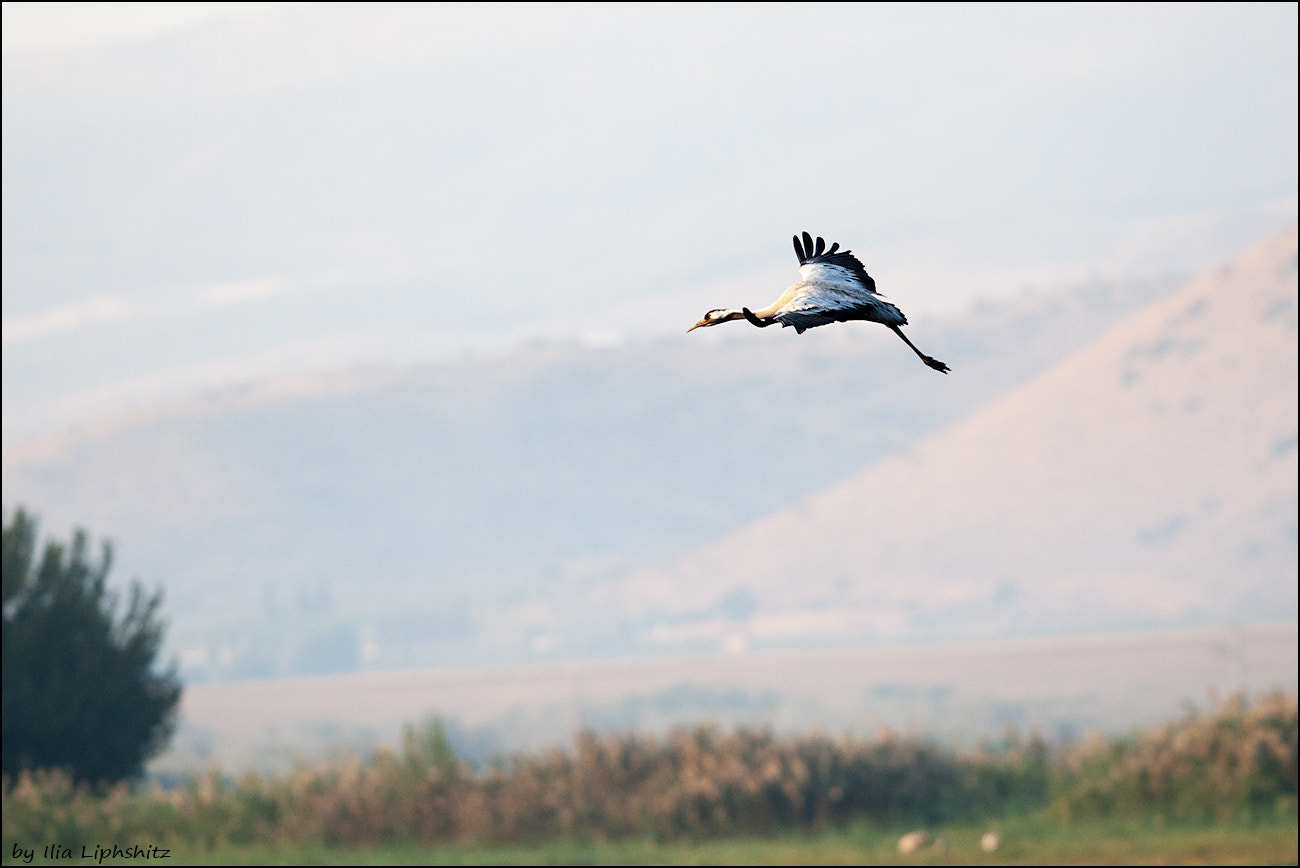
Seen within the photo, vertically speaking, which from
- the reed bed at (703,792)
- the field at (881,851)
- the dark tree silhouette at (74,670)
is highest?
the dark tree silhouette at (74,670)

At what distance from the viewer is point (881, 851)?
105 feet

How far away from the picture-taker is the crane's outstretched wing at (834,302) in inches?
285

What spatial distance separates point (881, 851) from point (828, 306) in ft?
86.2

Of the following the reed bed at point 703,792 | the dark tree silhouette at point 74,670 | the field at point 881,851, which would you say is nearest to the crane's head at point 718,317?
the field at point 881,851

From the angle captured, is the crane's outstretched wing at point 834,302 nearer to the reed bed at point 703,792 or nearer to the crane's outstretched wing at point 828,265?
the crane's outstretched wing at point 828,265

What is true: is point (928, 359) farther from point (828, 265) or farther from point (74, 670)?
point (74, 670)

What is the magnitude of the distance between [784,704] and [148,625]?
156623 millimetres

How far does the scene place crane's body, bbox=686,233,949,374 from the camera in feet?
23.8

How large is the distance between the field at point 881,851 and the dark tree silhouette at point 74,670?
9404 millimetres

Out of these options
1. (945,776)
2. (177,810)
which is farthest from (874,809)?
(177,810)

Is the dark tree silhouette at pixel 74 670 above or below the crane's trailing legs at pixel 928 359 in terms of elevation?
above

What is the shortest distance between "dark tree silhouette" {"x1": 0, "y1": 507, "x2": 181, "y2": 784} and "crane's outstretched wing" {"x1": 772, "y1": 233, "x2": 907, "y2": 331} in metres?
38.6

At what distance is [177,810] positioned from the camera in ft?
124

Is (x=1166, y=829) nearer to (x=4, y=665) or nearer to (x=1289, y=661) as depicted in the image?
(x=4, y=665)
